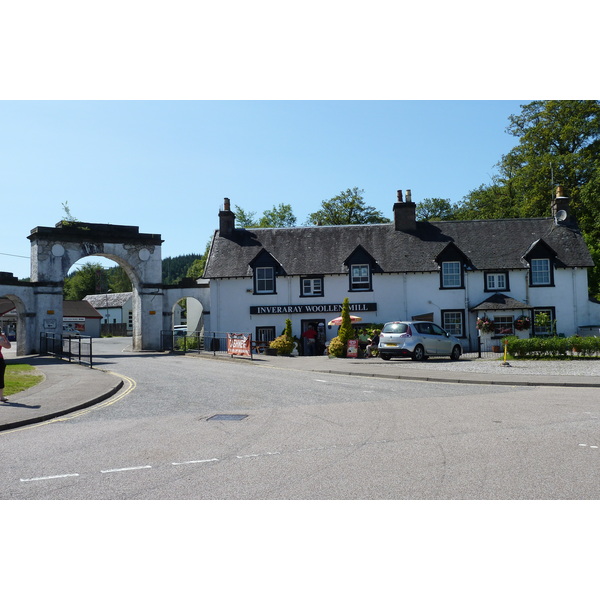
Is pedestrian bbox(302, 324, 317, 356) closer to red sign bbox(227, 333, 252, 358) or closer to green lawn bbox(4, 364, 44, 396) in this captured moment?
red sign bbox(227, 333, 252, 358)

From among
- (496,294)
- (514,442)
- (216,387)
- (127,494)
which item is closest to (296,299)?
(496,294)

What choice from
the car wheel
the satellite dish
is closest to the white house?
the satellite dish

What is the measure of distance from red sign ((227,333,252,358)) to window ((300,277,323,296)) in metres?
7.59

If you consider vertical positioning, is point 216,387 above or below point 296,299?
below

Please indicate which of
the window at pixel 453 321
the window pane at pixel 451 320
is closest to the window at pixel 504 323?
the window at pixel 453 321

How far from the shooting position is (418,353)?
2761cm

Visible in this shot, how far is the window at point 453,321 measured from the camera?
1505 inches

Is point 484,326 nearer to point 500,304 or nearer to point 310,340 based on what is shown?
point 500,304

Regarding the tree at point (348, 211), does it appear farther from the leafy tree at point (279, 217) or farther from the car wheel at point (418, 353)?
the car wheel at point (418, 353)

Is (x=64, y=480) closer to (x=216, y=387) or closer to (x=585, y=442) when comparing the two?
(x=585, y=442)

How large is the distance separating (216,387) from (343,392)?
→ 3799mm

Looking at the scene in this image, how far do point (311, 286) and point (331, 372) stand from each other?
15.8m

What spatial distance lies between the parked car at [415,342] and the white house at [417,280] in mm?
8956

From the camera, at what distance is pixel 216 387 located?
1786 centimetres
